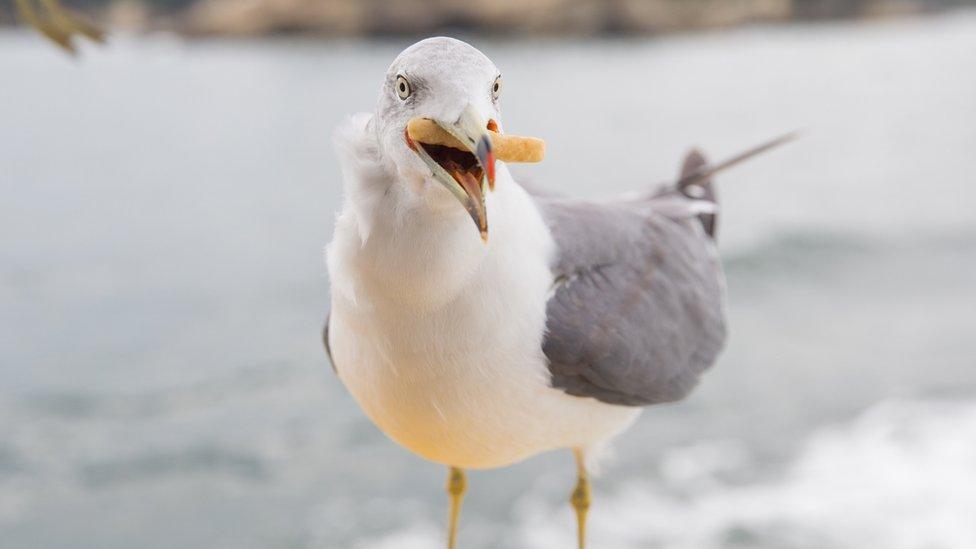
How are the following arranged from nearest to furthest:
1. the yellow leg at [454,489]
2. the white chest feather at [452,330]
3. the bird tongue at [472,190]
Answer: the bird tongue at [472,190] → the white chest feather at [452,330] → the yellow leg at [454,489]

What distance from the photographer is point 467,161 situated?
63.4 inches

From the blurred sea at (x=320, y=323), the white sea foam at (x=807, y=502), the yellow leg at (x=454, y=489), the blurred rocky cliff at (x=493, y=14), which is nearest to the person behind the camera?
the yellow leg at (x=454, y=489)

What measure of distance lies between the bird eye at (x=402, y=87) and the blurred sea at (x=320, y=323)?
1.92 feet

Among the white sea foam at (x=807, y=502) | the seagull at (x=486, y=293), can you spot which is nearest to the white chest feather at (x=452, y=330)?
the seagull at (x=486, y=293)

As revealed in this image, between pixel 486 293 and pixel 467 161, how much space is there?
0.41 metres

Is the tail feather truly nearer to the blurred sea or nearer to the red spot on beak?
the blurred sea

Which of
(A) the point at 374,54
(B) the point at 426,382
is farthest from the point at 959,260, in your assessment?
(A) the point at 374,54

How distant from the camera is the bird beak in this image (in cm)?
147

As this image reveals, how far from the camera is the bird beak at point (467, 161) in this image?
1.47 meters

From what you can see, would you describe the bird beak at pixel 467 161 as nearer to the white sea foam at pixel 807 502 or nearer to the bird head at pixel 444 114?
the bird head at pixel 444 114

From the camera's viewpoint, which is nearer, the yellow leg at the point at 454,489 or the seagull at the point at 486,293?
the seagull at the point at 486,293

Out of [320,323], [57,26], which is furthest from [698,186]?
[320,323]

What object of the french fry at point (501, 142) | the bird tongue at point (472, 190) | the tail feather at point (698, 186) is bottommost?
the tail feather at point (698, 186)

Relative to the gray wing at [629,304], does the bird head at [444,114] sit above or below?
above
